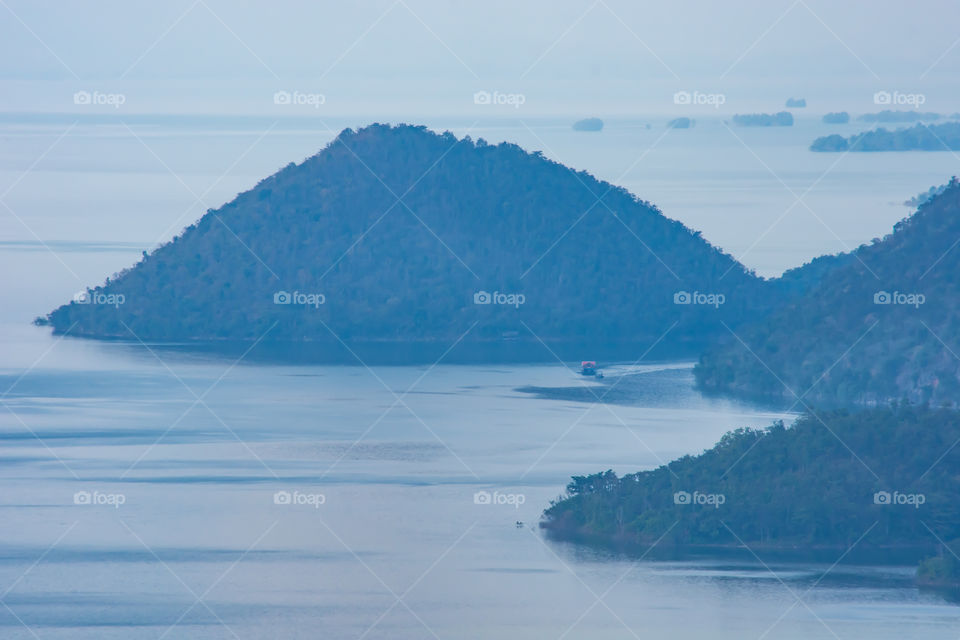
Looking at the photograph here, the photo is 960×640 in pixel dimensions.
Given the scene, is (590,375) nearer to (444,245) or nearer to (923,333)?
(923,333)

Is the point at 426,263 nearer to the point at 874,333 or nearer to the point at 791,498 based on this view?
the point at 874,333

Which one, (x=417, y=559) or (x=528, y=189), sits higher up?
(x=528, y=189)

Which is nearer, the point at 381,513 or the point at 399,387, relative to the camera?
the point at 381,513

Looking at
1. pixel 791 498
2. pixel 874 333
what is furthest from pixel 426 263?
pixel 791 498

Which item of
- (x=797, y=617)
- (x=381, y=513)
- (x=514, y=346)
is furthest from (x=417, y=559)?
(x=514, y=346)

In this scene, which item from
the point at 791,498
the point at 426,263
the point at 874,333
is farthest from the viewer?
the point at 426,263

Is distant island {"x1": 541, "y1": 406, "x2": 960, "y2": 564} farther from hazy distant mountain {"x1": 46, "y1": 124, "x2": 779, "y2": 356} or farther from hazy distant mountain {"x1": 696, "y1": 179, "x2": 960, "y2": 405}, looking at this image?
hazy distant mountain {"x1": 46, "y1": 124, "x2": 779, "y2": 356}
